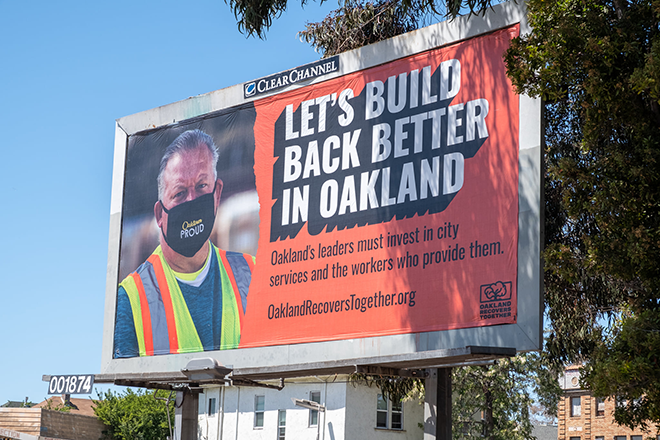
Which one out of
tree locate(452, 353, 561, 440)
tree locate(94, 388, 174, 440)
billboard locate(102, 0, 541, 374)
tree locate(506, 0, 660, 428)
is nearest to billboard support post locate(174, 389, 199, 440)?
billboard locate(102, 0, 541, 374)

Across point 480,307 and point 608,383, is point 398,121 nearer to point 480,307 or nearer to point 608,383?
point 480,307

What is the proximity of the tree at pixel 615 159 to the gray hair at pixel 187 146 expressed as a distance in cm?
642

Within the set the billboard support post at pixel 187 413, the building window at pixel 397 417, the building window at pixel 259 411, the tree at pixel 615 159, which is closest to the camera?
the tree at pixel 615 159

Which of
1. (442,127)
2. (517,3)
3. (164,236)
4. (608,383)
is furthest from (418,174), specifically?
(164,236)

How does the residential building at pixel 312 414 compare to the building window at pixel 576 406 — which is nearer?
the residential building at pixel 312 414

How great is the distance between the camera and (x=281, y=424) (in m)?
A: 32.8

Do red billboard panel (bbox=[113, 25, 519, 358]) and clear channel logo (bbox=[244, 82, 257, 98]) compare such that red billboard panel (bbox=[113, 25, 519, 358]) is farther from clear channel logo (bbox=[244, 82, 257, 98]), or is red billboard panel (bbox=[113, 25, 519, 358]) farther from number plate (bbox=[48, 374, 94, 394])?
number plate (bbox=[48, 374, 94, 394])

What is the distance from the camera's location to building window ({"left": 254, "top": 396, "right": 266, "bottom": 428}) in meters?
33.6

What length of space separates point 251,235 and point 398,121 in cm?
342

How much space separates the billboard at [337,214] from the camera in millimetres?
11844

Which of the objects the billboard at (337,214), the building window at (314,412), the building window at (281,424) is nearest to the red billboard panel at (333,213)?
the billboard at (337,214)

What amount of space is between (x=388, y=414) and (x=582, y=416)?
2003 centimetres

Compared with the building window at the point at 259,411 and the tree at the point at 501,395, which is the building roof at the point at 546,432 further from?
the tree at the point at 501,395

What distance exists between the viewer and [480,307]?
11664 mm
